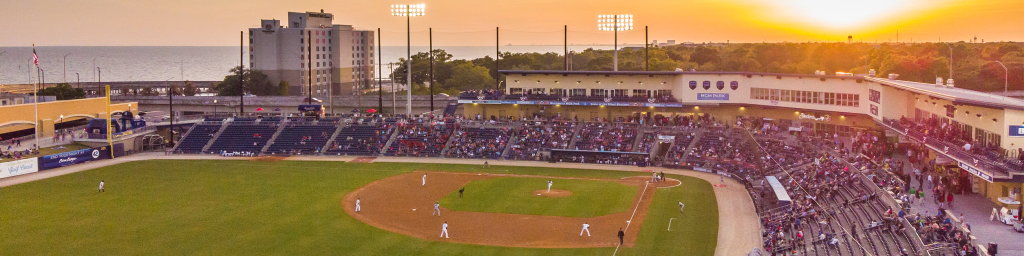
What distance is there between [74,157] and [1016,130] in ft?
208

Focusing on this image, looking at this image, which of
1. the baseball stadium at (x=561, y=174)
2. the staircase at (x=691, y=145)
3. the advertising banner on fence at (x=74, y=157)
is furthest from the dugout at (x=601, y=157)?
the advertising banner on fence at (x=74, y=157)

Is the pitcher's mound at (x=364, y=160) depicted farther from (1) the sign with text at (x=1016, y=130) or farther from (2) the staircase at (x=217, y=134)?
(1) the sign with text at (x=1016, y=130)

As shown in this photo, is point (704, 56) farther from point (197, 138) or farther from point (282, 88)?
point (197, 138)

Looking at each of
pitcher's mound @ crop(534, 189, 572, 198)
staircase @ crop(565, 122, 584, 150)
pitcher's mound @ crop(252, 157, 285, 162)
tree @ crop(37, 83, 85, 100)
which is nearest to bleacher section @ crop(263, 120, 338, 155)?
pitcher's mound @ crop(252, 157, 285, 162)

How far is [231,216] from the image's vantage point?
37.0m

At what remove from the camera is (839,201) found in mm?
35125

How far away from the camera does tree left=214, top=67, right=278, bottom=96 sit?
112125 mm

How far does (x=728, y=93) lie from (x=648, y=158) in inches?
470

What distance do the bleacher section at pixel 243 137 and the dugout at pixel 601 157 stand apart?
2773 centimetres

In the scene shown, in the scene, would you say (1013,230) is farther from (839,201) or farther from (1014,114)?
(839,201)

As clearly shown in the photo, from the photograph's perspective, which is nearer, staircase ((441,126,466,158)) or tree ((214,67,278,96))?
staircase ((441,126,466,158))

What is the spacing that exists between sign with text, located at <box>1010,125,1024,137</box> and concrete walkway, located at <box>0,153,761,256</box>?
11254 mm

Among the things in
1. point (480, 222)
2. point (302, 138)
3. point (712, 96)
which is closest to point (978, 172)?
point (480, 222)

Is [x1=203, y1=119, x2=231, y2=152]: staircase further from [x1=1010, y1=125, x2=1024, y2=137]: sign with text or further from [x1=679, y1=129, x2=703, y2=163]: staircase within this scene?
[x1=1010, y1=125, x2=1024, y2=137]: sign with text
